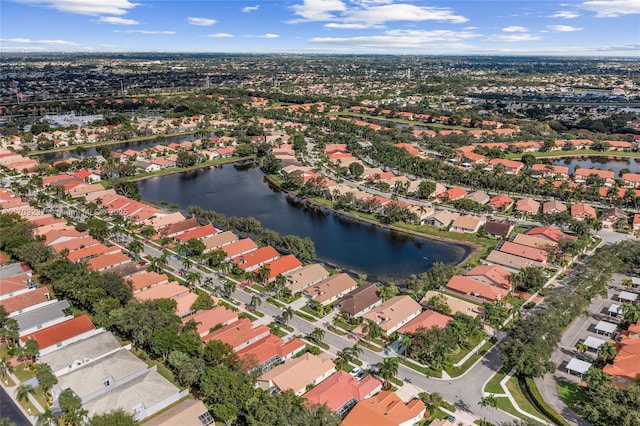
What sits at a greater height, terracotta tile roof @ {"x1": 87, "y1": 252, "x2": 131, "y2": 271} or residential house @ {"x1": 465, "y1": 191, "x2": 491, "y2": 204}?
residential house @ {"x1": 465, "y1": 191, "x2": 491, "y2": 204}

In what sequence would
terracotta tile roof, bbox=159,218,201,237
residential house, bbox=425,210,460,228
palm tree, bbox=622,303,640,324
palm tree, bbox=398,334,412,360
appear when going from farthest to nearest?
residential house, bbox=425,210,460,228 < terracotta tile roof, bbox=159,218,201,237 < palm tree, bbox=622,303,640,324 < palm tree, bbox=398,334,412,360

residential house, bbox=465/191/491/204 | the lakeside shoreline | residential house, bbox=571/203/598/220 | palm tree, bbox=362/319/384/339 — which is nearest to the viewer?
palm tree, bbox=362/319/384/339

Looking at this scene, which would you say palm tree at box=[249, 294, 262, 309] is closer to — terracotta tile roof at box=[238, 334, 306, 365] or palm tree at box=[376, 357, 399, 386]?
terracotta tile roof at box=[238, 334, 306, 365]

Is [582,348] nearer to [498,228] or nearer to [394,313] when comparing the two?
[394,313]

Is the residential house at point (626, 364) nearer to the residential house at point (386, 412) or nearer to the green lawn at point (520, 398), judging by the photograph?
the green lawn at point (520, 398)

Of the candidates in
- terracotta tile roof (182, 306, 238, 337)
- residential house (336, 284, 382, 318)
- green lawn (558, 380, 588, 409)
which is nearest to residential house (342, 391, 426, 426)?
green lawn (558, 380, 588, 409)

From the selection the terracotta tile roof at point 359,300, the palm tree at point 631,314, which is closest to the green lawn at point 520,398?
the palm tree at point 631,314
